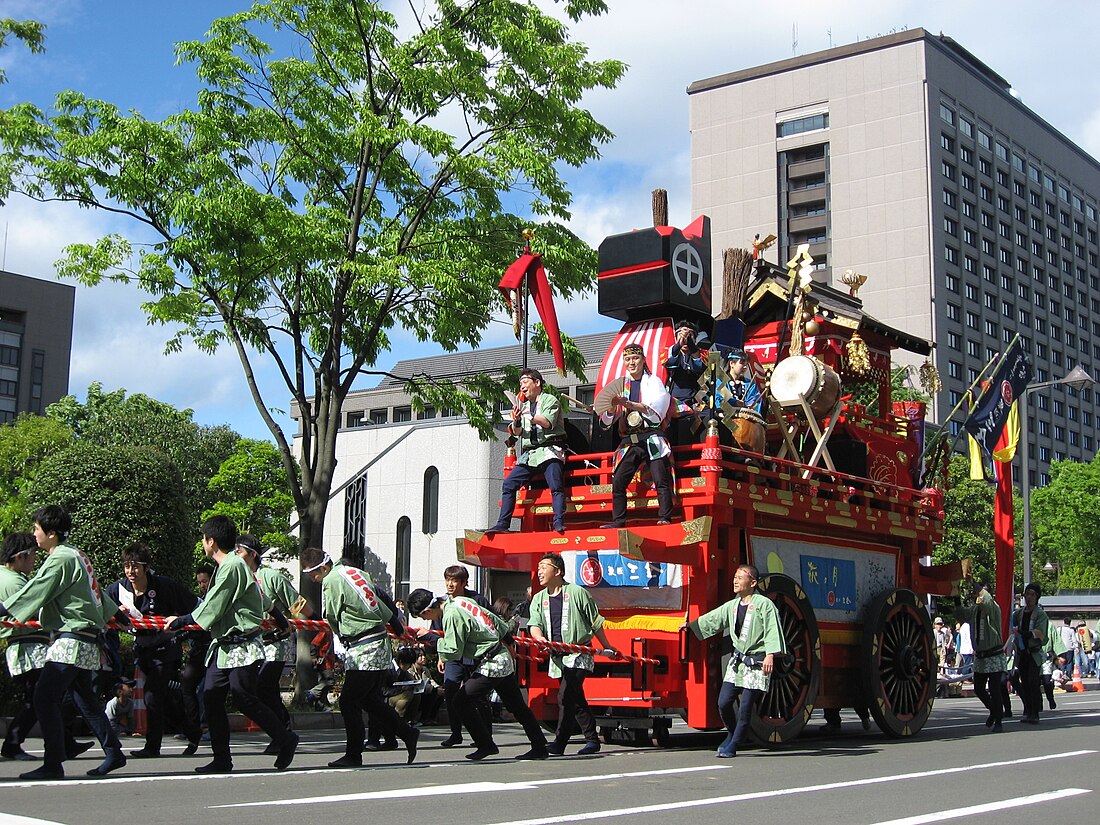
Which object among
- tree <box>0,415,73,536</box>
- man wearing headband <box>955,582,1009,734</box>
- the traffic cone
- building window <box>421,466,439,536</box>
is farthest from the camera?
tree <box>0,415,73,536</box>

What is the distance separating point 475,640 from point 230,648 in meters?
2.19

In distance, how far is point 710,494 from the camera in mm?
10891

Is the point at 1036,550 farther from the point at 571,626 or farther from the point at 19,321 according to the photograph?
the point at 19,321

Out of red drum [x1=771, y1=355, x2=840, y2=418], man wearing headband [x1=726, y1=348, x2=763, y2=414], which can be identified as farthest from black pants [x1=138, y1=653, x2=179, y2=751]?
red drum [x1=771, y1=355, x2=840, y2=418]

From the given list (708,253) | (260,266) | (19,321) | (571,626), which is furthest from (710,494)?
(19,321)

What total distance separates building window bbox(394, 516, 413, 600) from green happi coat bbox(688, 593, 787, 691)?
28.8 meters

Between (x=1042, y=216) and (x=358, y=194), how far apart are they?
88876mm

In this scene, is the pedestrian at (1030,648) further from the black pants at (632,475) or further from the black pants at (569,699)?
the black pants at (569,699)

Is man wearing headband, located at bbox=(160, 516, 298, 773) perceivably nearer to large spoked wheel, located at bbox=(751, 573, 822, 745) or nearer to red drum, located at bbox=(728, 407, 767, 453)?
large spoked wheel, located at bbox=(751, 573, 822, 745)

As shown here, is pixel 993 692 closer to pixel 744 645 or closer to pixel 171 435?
pixel 744 645

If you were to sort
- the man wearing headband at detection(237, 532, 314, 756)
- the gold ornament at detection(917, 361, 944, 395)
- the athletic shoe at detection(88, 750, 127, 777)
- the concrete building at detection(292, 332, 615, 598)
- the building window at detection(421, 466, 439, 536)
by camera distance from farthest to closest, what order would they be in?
the building window at detection(421, 466, 439, 536)
the concrete building at detection(292, 332, 615, 598)
the gold ornament at detection(917, 361, 944, 395)
the man wearing headband at detection(237, 532, 314, 756)
the athletic shoe at detection(88, 750, 127, 777)

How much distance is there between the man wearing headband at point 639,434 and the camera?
A: 11.1 metres

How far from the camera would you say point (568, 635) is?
10.7 meters

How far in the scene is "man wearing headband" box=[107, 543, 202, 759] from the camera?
10.5 meters
